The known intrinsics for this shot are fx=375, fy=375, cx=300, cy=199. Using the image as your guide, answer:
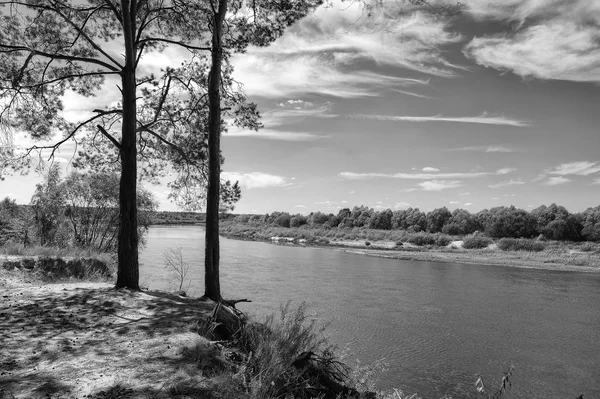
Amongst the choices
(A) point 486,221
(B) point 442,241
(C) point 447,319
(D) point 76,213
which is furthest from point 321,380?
(A) point 486,221

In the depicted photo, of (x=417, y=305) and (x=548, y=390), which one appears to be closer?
(x=548, y=390)

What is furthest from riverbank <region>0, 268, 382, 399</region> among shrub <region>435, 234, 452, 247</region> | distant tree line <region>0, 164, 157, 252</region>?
shrub <region>435, 234, 452, 247</region>

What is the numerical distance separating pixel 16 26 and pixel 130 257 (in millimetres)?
6346

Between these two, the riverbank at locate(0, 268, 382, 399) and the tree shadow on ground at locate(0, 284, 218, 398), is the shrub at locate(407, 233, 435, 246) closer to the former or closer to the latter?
the tree shadow on ground at locate(0, 284, 218, 398)

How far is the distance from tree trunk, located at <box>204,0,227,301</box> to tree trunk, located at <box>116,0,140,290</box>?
5.88 ft

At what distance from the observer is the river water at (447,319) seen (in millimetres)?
11859

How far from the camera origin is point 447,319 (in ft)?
60.2

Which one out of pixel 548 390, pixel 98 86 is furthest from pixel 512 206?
pixel 98 86

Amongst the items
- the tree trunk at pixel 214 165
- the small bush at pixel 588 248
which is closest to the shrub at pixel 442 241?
the small bush at pixel 588 248

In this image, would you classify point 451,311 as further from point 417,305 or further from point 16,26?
point 16,26

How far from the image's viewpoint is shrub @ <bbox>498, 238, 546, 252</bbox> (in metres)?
53.8

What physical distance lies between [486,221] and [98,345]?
260 feet

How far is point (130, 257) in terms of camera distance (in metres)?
9.12

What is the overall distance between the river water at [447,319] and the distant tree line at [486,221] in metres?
33.3
